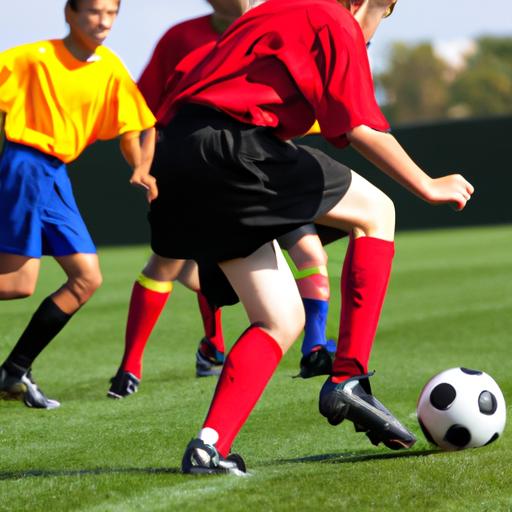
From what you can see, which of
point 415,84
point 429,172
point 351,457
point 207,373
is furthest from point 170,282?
point 415,84

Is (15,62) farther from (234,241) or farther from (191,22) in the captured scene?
(234,241)

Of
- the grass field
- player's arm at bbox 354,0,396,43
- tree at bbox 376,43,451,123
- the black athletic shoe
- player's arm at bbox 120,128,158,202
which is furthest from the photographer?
tree at bbox 376,43,451,123

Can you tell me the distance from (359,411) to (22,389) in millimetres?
2205

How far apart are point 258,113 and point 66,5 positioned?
2.02m

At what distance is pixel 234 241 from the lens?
3639 millimetres

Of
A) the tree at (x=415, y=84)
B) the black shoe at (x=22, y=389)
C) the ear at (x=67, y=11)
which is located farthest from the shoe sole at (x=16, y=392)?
the tree at (x=415, y=84)

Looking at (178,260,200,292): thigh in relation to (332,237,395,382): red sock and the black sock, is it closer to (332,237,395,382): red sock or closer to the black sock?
the black sock

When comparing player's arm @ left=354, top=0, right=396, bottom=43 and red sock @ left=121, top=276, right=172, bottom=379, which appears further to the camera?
red sock @ left=121, top=276, right=172, bottom=379

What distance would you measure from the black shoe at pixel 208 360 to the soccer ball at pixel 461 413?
7.05 feet

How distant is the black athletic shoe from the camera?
3.82 meters

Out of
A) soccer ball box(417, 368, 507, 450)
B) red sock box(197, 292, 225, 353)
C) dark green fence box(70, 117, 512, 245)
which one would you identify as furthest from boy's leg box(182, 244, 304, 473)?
dark green fence box(70, 117, 512, 245)

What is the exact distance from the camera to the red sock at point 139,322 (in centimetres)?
577

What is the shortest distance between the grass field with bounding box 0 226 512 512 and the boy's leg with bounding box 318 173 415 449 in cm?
14

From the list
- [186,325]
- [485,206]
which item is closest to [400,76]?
[485,206]
